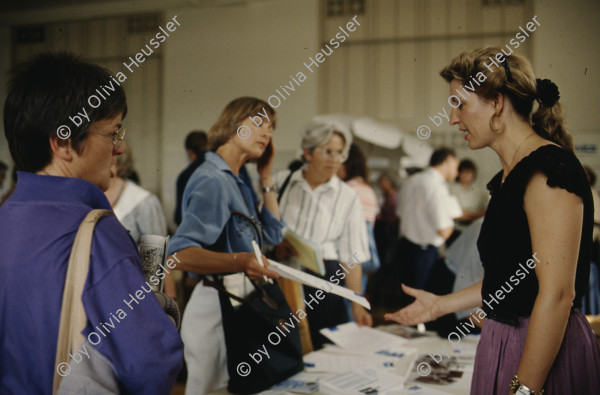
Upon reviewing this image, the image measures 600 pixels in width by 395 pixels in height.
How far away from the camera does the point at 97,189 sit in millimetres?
904

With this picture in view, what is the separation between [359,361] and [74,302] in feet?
4.31

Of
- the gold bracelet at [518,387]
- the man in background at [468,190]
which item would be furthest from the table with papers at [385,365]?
the man in background at [468,190]

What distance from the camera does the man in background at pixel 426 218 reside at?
348cm

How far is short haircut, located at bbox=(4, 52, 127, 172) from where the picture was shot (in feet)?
2.76

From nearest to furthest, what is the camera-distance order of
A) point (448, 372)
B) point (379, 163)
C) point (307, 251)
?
point (448, 372)
point (307, 251)
point (379, 163)

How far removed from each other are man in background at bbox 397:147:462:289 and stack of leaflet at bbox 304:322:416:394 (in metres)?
1.40

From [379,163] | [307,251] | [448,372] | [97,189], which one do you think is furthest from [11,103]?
[379,163]

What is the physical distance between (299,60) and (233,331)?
72.2 inches

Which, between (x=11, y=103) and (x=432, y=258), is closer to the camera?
(x=11, y=103)

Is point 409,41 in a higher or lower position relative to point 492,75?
higher

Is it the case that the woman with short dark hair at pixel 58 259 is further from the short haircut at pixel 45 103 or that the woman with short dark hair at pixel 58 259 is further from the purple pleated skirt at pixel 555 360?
the purple pleated skirt at pixel 555 360

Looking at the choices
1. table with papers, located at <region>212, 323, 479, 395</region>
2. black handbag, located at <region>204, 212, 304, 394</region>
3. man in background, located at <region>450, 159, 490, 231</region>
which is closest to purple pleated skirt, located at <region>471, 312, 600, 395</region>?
table with papers, located at <region>212, 323, 479, 395</region>

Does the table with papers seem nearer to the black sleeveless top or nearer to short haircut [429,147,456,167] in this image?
the black sleeveless top

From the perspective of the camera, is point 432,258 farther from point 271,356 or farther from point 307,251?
point 271,356
